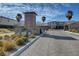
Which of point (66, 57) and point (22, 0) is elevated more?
point (22, 0)

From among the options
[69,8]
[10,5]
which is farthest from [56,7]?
[10,5]

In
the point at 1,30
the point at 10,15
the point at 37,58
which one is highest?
the point at 10,15

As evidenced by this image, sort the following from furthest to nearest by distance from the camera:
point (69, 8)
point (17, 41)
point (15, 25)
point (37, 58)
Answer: point (15, 25)
point (69, 8)
point (17, 41)
point (37, 58)

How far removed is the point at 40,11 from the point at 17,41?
3115 mm

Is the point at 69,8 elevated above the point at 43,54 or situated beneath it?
elevated above

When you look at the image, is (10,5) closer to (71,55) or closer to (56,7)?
(56,7)

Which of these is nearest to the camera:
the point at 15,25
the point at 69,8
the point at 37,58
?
the point at 37,58

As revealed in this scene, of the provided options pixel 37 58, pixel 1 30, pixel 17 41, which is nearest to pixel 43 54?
pixel 37 58

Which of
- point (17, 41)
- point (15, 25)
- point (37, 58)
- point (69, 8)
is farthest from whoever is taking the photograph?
point (15, 25)

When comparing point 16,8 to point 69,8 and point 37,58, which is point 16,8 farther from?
point 37,58

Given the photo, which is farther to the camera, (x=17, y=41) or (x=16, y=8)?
(x=16, y=8)

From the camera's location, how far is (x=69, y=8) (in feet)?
50.6

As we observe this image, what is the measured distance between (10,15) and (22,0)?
2167mm

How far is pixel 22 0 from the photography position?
14.7 metres
